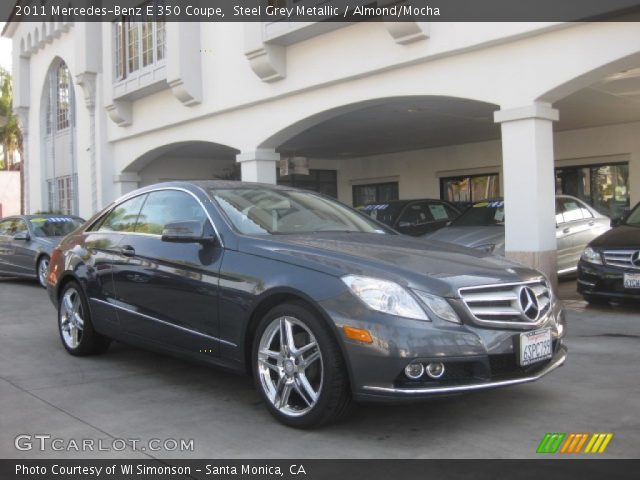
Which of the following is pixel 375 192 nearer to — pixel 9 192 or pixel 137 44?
pixel 137 44

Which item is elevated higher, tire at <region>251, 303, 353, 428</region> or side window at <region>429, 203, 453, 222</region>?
side window at <region>429, 203, 453, 222</region>

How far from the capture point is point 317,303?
12.4 ft

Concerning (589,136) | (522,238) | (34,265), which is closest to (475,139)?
(589,136)

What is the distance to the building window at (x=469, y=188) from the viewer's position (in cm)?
1777

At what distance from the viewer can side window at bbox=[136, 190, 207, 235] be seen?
4959 mm

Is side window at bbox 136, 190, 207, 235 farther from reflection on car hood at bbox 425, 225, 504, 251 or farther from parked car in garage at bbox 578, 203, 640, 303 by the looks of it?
parked car in garage at bbox 578, 203, 640, 303

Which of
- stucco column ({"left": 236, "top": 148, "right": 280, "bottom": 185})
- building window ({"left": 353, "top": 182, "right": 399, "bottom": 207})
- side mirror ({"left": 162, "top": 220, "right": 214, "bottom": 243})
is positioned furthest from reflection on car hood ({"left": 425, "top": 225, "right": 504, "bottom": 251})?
building window ({"left": 353, "top": 182, "right": 399, "bottom": 207})

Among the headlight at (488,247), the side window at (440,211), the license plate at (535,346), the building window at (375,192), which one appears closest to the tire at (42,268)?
the side window at (440,211)

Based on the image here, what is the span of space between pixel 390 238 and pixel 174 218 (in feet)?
5.33

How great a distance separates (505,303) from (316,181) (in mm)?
17806

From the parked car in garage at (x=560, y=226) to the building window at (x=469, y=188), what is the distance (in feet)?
20.5

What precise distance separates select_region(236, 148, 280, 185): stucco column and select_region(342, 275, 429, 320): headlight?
30.2ft
